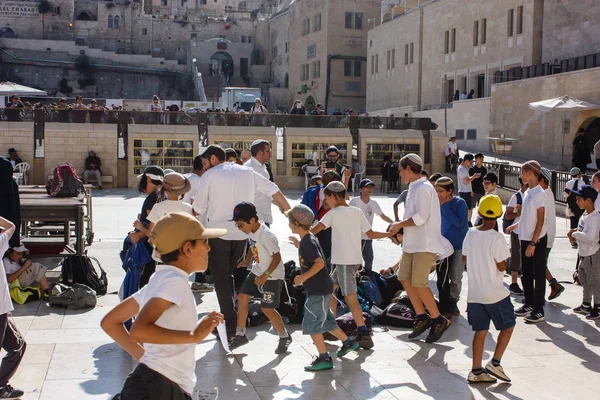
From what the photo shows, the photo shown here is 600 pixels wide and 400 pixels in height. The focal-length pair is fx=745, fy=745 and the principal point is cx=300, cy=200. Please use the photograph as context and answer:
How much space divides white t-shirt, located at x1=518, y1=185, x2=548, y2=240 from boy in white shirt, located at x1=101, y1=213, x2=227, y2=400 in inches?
219

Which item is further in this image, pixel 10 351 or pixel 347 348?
pixel 347 348

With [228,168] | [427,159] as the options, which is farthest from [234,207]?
[427,159]

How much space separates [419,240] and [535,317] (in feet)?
6.89

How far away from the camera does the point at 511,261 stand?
403 inches

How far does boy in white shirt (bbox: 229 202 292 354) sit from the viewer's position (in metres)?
6.61

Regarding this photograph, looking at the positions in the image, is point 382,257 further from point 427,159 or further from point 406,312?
point 427,159

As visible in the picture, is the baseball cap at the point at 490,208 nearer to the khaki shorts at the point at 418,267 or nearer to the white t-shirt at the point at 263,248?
the khaki shorts at the point at 418,267

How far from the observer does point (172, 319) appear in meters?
3.58

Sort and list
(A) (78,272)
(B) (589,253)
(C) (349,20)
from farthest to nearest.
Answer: (C) (349,20) < (A) (78,272) < (B) (589,253)

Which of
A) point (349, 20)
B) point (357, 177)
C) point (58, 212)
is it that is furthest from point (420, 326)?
point (349, 20)

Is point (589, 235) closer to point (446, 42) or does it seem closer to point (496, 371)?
point (496, 371)

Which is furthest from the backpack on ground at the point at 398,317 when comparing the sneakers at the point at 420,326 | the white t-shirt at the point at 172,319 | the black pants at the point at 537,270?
the white t-shirt at the point at 172,319

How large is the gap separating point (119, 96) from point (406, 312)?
70999 mm

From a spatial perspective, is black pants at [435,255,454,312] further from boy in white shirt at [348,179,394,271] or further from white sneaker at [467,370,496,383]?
white sneaker at [467,370,496,383]
